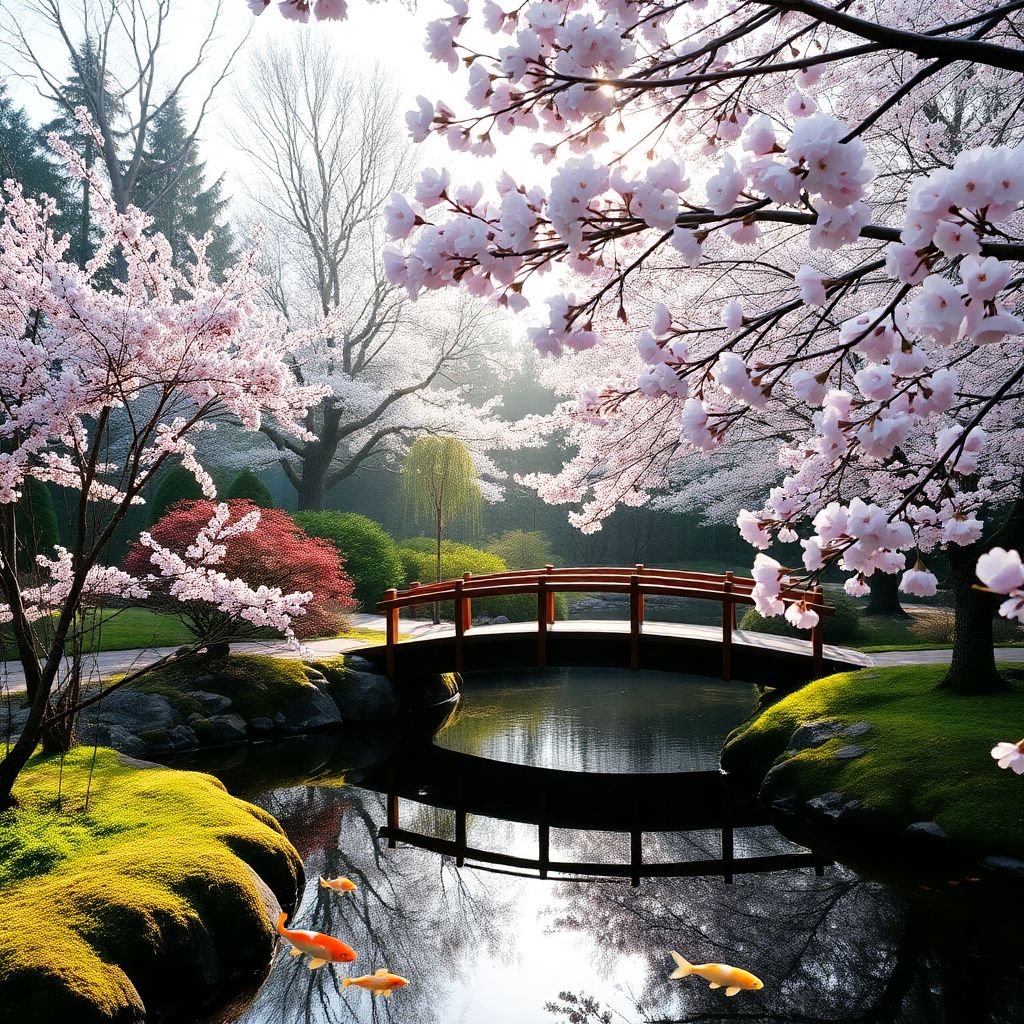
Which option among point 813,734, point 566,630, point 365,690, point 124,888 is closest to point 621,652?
point 566,630

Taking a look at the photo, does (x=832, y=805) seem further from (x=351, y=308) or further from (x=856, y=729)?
(x=351, y=308)

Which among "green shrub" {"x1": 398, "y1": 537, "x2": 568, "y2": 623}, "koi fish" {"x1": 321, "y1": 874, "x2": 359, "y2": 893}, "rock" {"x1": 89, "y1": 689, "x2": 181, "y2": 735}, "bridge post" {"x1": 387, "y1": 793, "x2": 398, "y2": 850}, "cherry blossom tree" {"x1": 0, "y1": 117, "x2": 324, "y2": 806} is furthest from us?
"green shrub" {"x1": 398, "y1": 537, "x2": 568, "y2": 623}

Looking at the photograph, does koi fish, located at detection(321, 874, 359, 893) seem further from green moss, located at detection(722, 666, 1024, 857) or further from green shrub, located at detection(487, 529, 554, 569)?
green shrub, located at detection(487, 529, 554, 569)

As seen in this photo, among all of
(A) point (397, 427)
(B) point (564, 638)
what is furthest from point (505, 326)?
(B) point (564, 638)

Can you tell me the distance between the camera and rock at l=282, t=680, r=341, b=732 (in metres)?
8.17

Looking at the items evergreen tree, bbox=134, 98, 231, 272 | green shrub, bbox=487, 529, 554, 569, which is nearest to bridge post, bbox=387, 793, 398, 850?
green shrub, bbox=487, 529, 554, 569

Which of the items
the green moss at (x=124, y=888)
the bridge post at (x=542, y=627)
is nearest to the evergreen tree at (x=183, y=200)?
the bridge post at (x=542, y=627)

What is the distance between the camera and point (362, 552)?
1346 centimetres

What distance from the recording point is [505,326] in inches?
722

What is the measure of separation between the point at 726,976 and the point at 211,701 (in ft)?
18.0

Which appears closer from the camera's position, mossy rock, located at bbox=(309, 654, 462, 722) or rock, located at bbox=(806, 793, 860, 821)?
rock, located at bbox=(806, 793, 860, 821)

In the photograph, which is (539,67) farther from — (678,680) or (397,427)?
(397,427)

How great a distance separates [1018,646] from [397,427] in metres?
10.1

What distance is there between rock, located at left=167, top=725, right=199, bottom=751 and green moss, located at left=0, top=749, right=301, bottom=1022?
2.06 metres
